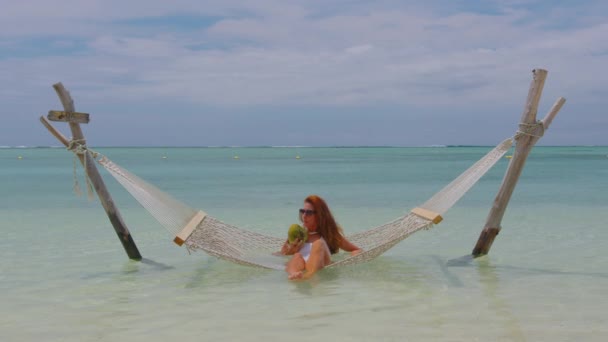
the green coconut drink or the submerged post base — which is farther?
the submerged post base

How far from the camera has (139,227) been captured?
7434 millimetres

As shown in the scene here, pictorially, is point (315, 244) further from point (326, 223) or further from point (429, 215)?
point (429, 215)

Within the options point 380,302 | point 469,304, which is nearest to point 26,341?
point 380,302

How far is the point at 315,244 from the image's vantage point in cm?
411

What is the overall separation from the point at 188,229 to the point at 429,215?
1.55 m

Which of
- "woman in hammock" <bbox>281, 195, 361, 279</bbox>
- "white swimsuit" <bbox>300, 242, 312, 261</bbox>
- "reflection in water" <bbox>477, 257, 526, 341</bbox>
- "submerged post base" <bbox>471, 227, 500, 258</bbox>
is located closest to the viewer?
"reflection in water" <bbox>477, 257, 526, 341</bbox>

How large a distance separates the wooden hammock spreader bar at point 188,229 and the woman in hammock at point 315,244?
0.66 metres

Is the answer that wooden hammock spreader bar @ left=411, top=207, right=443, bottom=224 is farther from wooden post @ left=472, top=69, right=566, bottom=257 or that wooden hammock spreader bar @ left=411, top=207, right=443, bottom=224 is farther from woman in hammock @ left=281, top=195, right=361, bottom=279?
wooden post @ left=472, top=69, right=566, bottom=257

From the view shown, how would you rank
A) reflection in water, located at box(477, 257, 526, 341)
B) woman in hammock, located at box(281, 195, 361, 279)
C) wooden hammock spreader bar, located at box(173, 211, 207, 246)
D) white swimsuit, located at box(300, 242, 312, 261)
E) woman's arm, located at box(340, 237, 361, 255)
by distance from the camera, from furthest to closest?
woman's arm, located at box(340, 237, 361, 255), white swimsuit, located at box(300, 242, 312, 261), woman in hammock, located at box(281, 195, 361, 279), wooden hammock spreader bar, located at box(173, 211, 207, 246), reflection in water, located at box(477, 257, 526, 341)

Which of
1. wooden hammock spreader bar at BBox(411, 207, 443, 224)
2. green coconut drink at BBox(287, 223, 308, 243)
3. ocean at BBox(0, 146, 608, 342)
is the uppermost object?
wooden hammock spreader bar at BBox(411, 207, 443, 224)

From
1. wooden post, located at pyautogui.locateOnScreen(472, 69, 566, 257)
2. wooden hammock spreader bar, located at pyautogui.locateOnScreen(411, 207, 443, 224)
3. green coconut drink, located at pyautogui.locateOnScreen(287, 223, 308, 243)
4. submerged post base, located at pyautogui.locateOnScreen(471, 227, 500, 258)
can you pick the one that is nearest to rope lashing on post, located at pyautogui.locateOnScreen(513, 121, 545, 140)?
wooden post, located at pyautogui.locateOnScreen(472, 69, 566, 257)

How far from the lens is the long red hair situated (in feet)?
14.1

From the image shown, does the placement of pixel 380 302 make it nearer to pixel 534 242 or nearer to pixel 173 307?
pixel 173 307

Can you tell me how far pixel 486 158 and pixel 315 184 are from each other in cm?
1225
